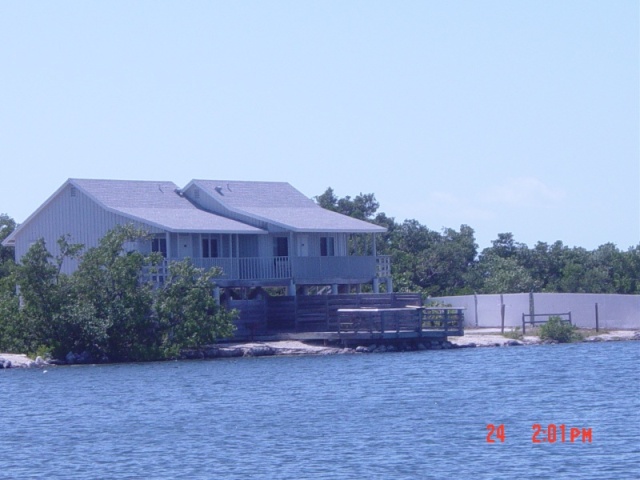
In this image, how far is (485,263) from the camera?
77812 mm

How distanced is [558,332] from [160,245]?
56.5ft

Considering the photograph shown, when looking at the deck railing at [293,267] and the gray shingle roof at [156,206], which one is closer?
the gray shingle roof at [156,206]

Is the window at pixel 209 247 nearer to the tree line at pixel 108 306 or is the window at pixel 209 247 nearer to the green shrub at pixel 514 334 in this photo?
the tree line at pixel 108 306

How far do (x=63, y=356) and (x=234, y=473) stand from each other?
2381cm

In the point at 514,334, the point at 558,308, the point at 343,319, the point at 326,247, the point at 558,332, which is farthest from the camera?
the point at 558,308

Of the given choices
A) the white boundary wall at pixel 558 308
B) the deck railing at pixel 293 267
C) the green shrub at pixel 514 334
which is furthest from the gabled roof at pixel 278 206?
the white boundary wall at pixel 558 308

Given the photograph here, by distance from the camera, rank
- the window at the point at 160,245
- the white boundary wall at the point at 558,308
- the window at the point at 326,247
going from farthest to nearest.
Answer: the white boundary wall at the point at 558,308 → the window at the point at 326,247 → the window at the point at 160,245

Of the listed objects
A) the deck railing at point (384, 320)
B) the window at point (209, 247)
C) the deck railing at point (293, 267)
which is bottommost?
the deck railing at point (384, 320)

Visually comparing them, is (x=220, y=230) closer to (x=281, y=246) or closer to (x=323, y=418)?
(x=281, y=246)

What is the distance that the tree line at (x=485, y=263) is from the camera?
69.2 meters

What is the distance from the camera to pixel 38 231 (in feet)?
176

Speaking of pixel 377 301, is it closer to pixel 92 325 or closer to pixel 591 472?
pixel 92 325

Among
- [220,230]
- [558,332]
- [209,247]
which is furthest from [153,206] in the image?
[558,332]
